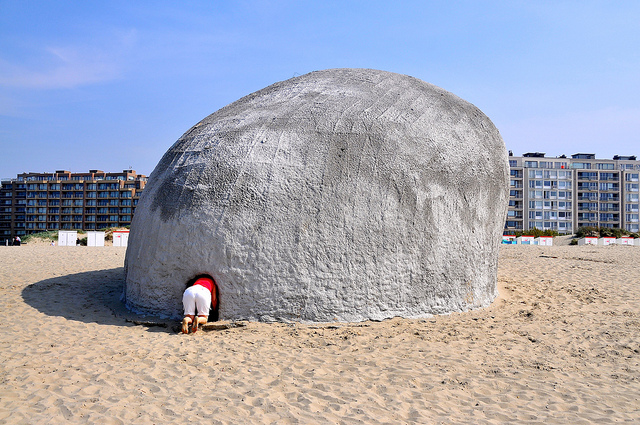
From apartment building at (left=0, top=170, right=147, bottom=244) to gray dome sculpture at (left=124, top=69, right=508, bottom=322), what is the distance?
279ft

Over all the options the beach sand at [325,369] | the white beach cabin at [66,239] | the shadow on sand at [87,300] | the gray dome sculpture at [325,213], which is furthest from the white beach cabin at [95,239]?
the gray dome sculpture at [325,213]

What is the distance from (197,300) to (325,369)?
256 centimetres

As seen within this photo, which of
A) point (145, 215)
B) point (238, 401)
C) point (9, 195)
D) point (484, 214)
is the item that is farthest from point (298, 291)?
point (9, 195)

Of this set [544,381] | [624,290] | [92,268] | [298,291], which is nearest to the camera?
[544,381]

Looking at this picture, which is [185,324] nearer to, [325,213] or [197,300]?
[197,300]

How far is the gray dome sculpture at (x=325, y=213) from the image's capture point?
→ 26.6ft

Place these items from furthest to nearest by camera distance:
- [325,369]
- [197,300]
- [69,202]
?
1. [69,202]
2. [197,300]
3. [325,369]

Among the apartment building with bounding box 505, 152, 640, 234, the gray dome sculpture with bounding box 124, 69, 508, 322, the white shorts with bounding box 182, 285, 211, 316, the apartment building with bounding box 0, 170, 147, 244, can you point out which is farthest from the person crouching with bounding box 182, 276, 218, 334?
the apartment building with bounding box 0, 170, 147, 244

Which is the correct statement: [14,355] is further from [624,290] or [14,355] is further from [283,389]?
[624,290]

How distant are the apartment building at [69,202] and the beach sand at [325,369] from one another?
8487cm

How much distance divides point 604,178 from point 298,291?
8686 centimetres

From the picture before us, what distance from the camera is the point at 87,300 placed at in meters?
10.2

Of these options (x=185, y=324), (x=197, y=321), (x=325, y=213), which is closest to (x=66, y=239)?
(x=185, y=324)

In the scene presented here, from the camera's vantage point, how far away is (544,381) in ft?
20.0
